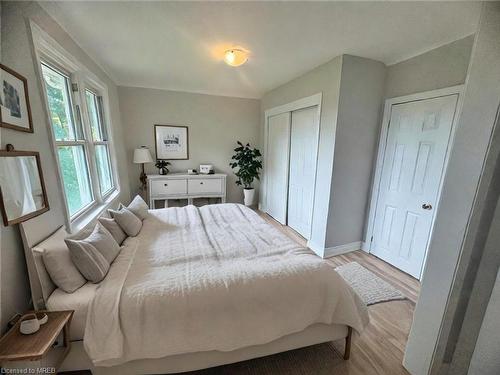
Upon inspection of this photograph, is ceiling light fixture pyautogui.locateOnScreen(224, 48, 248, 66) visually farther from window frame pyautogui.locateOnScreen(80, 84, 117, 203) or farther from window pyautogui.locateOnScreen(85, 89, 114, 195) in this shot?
window pyautogui.locateOnScreen(85, 89, 114, 195)

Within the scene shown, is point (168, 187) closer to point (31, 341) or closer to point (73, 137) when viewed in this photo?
point (73, 137)

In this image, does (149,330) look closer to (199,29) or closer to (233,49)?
(199,29)

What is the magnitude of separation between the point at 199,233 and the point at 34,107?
4.72ft

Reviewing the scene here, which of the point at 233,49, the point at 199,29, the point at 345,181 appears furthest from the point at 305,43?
the point at 345,181

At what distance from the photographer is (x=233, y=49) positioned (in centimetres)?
215

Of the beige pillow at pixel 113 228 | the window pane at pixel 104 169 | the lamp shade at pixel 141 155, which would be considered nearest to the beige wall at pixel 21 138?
the beige pillow at pixel 113 228

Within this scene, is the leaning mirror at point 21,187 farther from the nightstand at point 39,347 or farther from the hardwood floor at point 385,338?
the hardwood floor at point 385,338

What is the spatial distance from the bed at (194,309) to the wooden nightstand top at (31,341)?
12 cm

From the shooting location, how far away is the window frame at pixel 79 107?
1.41m

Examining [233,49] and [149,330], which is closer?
[149,330]

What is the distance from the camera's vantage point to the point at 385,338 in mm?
1608

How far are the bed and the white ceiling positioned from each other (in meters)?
1.70

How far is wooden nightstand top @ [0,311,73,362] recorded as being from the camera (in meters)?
0.84

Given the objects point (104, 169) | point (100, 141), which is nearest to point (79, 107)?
point (100, 141)
